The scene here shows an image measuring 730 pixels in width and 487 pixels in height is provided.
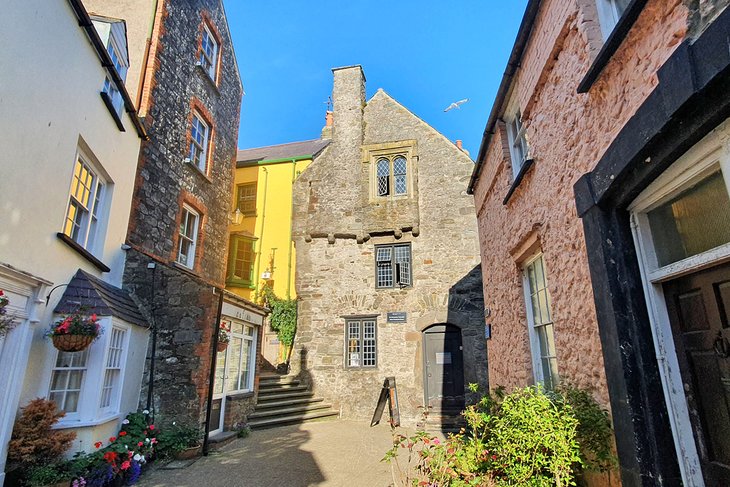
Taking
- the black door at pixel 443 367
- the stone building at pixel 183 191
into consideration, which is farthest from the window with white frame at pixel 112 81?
the black door at pixel 443 367

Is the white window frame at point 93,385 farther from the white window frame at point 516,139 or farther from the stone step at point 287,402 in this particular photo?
the white window frame at point 516,139

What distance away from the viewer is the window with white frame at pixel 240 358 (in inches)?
349

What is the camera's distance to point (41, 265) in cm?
527

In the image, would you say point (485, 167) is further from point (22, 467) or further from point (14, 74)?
point (22, 467)

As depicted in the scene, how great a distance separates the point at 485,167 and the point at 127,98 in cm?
684

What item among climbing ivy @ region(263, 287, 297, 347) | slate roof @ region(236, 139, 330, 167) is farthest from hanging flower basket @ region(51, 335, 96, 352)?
slate roof @ region(236, 139, 330, 167)

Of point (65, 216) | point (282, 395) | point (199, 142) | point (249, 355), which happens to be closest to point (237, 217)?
point (199, 142)

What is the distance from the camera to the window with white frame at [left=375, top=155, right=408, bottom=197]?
44.5 feet

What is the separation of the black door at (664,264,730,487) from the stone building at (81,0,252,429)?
7.05 meters

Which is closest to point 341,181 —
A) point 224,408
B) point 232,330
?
point 232,330

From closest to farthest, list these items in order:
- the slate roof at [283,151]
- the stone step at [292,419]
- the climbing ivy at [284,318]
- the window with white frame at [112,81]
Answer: the window with white frame at [112,81]
the stone step at [292,419]
the climbing ivy at [284,318]
the slate roof at [283,151]

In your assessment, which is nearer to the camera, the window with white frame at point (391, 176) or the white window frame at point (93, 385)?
the white window frame at point (93, 385)

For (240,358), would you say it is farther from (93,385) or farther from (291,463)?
(93,385)

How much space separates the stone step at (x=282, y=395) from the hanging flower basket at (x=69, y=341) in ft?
19.1
